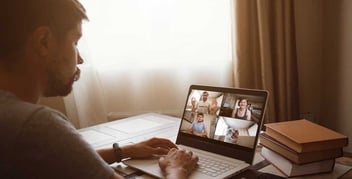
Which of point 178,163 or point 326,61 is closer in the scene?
point 178,163

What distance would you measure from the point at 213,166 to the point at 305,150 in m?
0.27

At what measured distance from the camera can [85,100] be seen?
2.02 m

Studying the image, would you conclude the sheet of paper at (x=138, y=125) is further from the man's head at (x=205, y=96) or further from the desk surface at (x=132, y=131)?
the man's head at (x=205, y=96)

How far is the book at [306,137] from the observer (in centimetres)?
92

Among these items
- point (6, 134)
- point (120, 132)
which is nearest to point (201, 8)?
point (120, 132)

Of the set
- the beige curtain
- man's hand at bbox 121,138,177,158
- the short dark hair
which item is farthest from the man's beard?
the beige curtain

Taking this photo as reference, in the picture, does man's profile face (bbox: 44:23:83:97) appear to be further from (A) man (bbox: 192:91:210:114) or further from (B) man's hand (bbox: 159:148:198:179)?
(A) man (bbox: 192:91:210:114)

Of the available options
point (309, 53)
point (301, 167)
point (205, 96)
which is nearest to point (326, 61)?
point (309, 53)

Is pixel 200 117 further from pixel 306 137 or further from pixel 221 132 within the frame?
pixel 306 137

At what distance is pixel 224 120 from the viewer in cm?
111

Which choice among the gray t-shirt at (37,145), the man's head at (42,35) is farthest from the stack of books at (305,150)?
the man's head at (42,35)

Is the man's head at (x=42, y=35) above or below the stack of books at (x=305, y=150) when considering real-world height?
above

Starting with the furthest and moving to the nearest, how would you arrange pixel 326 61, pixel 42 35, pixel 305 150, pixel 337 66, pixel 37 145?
pixel 326 61 → pixel 337 66 → pixel 305 150 → pixel 42 35 → pixel 37 145

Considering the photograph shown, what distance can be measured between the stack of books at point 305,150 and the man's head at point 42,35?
0.64 metres
